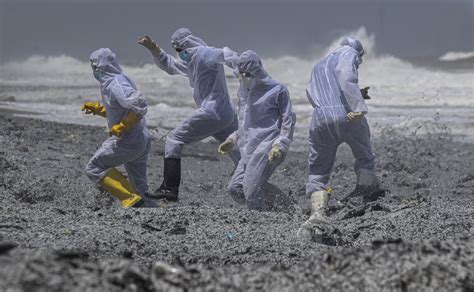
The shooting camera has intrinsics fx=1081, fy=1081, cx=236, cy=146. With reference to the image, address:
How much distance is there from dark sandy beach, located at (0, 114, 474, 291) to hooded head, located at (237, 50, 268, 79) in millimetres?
1045

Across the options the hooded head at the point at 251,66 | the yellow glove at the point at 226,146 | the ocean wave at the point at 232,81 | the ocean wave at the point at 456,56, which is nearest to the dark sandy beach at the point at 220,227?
the yellow glove at the point at 226,146

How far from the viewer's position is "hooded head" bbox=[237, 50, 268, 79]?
30.5ft

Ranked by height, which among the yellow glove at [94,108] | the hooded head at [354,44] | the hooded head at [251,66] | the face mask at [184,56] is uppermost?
the hooded head at [354,44]

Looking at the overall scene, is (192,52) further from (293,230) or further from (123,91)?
(293,230)

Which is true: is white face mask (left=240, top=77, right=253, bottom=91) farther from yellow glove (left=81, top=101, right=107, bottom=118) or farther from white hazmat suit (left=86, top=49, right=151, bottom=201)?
yellow glove (left=81, top=101, right=107, bottom=118)

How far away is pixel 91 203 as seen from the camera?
9.96m

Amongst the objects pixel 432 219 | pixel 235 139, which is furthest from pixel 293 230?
pixel 235 139

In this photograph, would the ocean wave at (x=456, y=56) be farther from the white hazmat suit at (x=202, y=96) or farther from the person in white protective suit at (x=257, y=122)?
the person in white protective suit at (x=257, y=122)

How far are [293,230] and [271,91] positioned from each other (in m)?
1.68

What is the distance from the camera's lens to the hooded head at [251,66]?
928cm

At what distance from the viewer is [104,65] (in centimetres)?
930

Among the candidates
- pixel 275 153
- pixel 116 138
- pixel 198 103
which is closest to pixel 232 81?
pixel 198 103

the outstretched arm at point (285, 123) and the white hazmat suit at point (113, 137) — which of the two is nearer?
the outstretched arm at point (285, 123)

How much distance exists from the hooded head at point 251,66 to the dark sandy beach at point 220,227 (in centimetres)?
104
